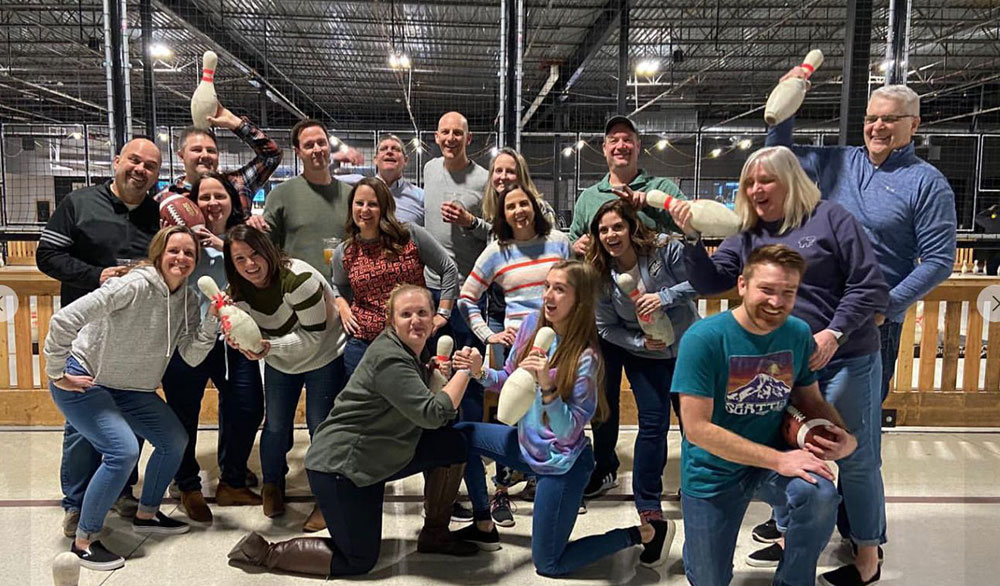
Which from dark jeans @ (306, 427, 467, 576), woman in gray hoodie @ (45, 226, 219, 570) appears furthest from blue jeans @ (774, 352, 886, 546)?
woman in gray hoodie @ (45, 226, 219, 570)

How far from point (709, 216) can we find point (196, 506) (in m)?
2.40

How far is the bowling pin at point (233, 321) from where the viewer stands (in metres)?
2.48

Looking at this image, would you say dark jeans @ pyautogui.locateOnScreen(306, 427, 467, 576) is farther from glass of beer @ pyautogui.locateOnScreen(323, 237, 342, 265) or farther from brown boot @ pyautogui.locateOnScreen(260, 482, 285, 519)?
glass of beer @ pyautogui.locateOnScreen(323, 237, 342, 265)

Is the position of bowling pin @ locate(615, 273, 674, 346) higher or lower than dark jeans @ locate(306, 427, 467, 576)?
higher

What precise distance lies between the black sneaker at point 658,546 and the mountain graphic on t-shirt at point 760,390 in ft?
2.78

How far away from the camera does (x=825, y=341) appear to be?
78.4 inches

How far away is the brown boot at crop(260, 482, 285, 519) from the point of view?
9.59ft

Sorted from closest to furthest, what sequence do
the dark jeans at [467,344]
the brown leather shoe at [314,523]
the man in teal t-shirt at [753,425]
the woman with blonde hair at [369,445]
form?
the man in teal t-shirt at [753,425] → the woman with blonde hair at [369,445] → the brown leather shoe at [314,523] → the dark jeans at [467,344]

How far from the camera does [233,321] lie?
247 centimetres

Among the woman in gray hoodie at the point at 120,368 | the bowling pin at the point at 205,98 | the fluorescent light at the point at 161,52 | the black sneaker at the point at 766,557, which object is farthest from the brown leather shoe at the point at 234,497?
the fluorescent light at the point at 161,52

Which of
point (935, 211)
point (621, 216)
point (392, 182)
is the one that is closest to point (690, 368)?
point (621, 216)

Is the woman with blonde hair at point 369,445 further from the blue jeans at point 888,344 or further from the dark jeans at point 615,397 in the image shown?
the blue jeans at point 888,344

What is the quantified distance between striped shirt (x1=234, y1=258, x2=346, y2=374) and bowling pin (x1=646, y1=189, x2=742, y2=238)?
1.45 meters

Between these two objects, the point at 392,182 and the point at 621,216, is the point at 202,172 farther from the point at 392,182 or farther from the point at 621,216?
the point at 621,216
